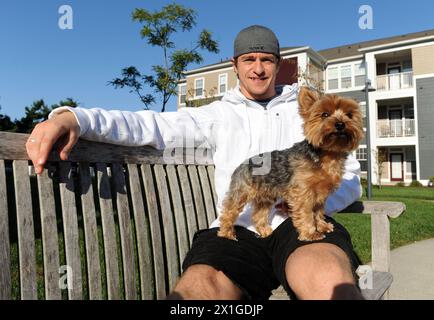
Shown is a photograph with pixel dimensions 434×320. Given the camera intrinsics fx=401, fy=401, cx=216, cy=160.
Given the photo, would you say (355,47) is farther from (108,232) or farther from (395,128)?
(108,232)

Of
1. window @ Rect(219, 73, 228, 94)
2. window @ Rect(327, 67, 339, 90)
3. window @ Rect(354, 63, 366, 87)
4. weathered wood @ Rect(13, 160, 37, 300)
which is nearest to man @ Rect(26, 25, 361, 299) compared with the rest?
weathered wood @ Rect(13, 160, 37, 300)

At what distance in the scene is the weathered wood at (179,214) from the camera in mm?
3307

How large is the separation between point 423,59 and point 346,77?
21.3 ft

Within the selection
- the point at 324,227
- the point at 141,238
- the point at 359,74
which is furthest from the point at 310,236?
the point at 359,74

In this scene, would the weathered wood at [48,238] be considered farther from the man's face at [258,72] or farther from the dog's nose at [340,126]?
the dog's nose at [340,126]

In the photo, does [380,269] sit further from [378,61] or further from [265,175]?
[378,61]

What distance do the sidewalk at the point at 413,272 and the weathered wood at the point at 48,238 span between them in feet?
14.4

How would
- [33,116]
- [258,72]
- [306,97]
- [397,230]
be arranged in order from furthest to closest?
[33,116] < [397,230] < [258,72] < [306,97]

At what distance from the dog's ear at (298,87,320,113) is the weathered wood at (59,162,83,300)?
75.3 inches

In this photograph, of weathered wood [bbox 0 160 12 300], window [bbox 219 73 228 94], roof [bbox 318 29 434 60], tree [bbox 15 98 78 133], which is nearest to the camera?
weathered wood [bbox 0 160 12 300]

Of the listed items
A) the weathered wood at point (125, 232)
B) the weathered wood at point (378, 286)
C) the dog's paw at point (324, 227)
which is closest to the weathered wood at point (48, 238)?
the weathered wood at point (125, 232)

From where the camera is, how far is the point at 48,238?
2301mm

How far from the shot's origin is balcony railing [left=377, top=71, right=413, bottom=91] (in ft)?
114

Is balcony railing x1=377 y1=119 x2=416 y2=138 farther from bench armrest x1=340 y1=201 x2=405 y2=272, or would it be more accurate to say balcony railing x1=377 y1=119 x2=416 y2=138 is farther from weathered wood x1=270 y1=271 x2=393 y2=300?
weathered wood x1=270 y1=271 x2=393 y2=300
